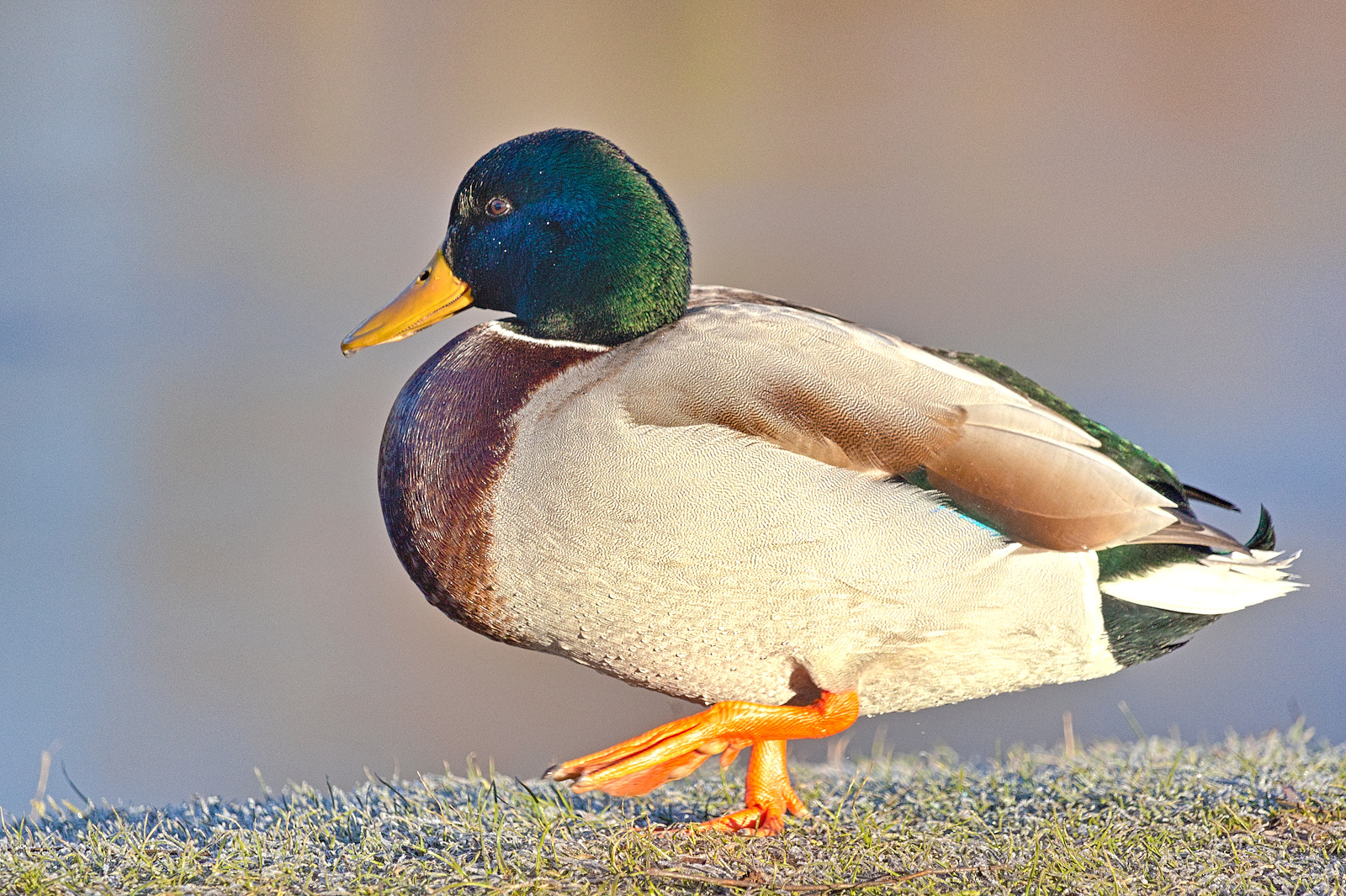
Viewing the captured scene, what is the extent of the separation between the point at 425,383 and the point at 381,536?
138 inches

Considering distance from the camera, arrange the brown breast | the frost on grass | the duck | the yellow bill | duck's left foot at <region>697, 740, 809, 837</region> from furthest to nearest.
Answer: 1. the yellow bill
2. duck's left foot at <region>697, 740, 809, 837</region>
3. the brown breast
4. the duck
5. the frost on grass

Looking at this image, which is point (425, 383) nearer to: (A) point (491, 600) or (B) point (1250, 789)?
(A) point (491, 600)

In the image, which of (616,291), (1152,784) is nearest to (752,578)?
(616,291)

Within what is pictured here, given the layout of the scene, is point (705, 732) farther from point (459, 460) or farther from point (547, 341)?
point (547, 341)

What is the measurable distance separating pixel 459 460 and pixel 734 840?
88 centimetres

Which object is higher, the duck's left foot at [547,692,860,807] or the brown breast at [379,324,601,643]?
the brown breast at [379,324,601,643]

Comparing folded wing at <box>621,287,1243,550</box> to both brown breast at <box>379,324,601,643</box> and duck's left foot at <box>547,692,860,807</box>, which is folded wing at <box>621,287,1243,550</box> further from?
duck's left foot at <box>547,692,860,807</box>

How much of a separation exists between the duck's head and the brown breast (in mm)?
87

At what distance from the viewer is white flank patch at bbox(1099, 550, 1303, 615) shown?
8.38 ft

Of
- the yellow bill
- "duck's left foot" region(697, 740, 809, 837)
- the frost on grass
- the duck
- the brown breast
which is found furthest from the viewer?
the yellow bill

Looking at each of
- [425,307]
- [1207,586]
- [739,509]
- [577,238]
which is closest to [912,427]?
[739,509]

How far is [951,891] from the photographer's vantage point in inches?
88.0

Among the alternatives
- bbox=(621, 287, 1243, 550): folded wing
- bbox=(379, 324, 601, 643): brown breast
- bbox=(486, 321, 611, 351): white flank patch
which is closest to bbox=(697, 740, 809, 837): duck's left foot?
bbox=(379, 324, 601, 643): brown breast

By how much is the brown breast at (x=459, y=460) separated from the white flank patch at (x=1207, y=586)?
1187 mm
